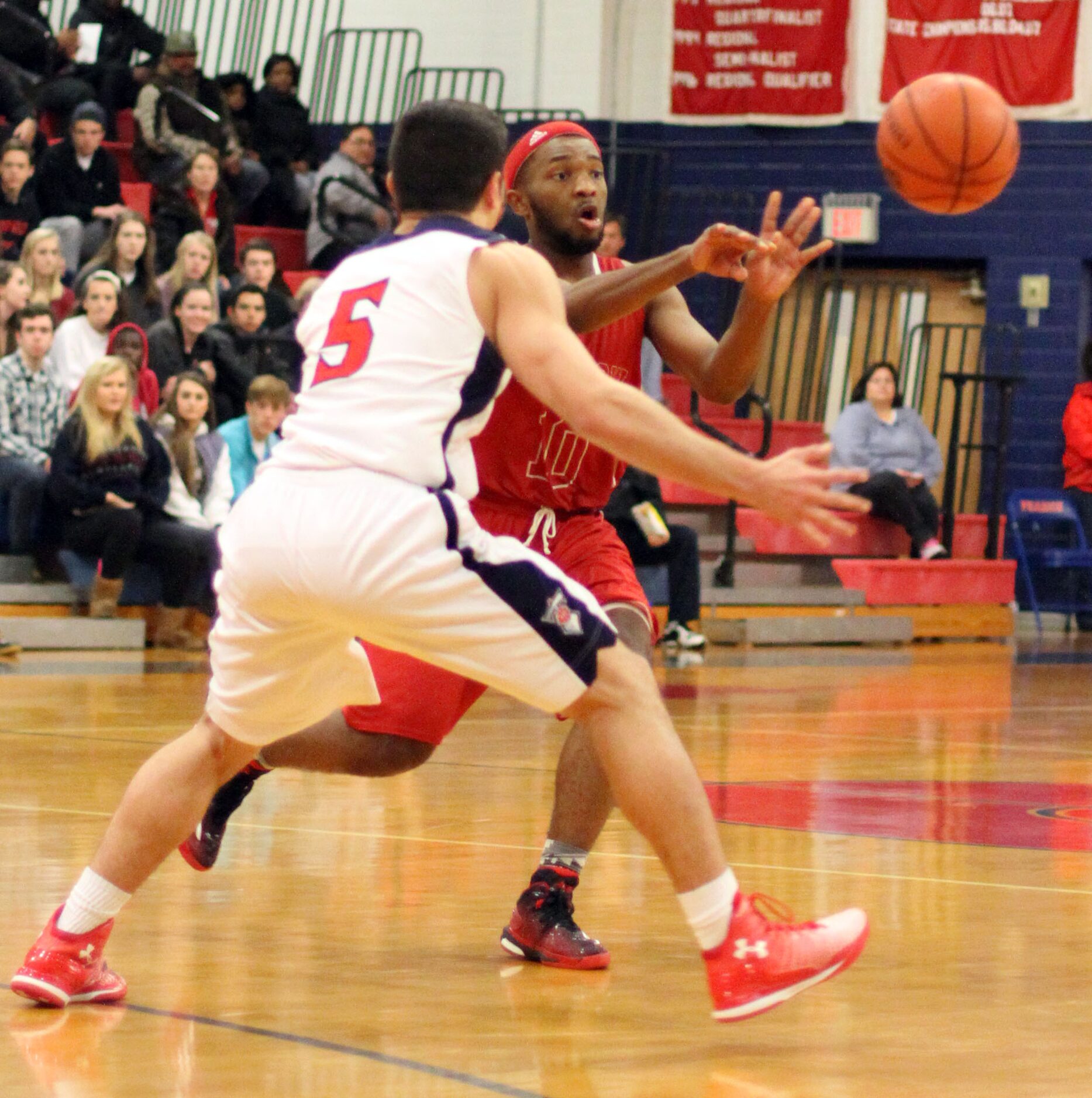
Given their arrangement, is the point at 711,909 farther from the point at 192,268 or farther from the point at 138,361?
the point at 192,268

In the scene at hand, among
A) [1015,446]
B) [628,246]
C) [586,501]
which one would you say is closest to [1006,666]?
[1015,446]

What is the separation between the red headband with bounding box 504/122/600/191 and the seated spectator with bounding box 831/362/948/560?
997 cm

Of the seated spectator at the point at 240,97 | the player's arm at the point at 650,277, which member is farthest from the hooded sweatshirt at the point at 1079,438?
the player's arm at the point at 650,277

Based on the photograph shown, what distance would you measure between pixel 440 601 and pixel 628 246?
548 inches

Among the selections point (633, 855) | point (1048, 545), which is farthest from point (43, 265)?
point (1048, 545)

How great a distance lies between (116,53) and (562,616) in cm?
1338

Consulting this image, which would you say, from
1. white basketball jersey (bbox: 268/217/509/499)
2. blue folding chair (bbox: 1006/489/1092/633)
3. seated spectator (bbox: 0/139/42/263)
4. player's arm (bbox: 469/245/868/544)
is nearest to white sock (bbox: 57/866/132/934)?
white basketball jersey (bbox: 268/217/509/499)

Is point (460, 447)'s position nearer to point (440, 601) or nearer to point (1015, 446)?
Result: point (440, 601)

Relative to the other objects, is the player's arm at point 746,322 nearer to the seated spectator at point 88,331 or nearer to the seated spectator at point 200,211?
the seated spectator at point 88,331

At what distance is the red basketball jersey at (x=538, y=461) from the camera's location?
424 cm

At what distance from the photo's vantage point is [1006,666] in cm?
1213

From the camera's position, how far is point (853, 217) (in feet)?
54.4

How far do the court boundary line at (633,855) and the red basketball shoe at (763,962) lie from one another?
146 cm

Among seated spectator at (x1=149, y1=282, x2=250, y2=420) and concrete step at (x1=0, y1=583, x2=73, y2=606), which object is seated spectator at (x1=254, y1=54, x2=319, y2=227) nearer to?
seated spectator at (x1=149, y1=282, x2=250, y2=420)
